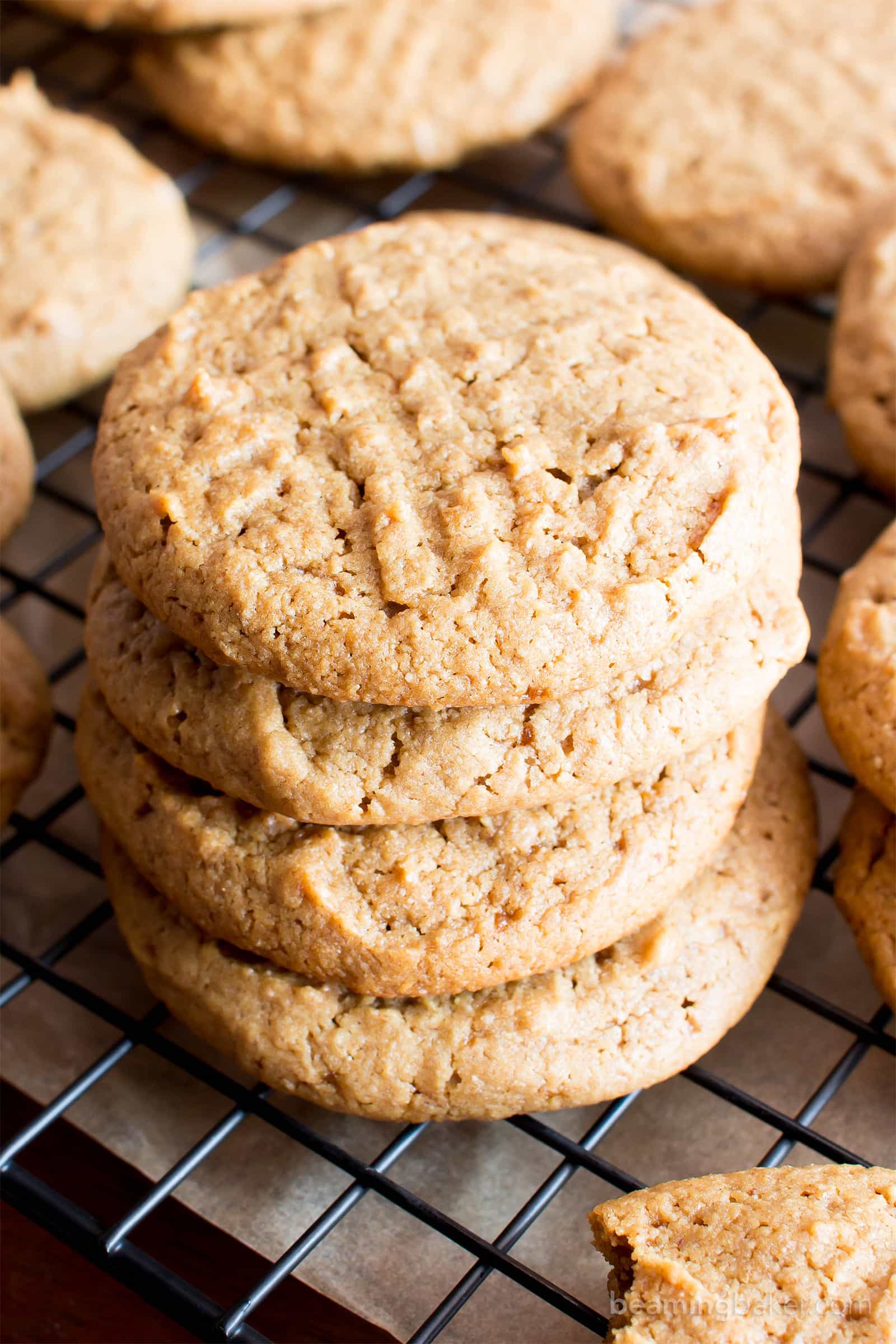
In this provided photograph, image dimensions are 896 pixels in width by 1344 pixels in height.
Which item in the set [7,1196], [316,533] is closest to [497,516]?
[316,533]

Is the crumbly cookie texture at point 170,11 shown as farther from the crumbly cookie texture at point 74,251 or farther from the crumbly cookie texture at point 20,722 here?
the crumbly cookie texture at point 20,722

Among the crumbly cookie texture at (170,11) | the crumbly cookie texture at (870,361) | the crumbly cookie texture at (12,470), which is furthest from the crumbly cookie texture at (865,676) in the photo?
the crumbly cookie texture at (170,11)

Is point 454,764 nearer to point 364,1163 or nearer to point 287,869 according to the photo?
point 287,869

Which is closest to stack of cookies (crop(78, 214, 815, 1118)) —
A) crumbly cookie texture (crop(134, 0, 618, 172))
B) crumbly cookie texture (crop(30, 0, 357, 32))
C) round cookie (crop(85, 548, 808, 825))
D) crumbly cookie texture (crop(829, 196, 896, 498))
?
round cookie (crop(85, 548, 808, 825))

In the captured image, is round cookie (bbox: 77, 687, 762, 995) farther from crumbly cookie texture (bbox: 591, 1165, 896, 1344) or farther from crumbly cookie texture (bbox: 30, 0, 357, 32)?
crumbly cookie texture (bbox: 30, 0, 357, 32)

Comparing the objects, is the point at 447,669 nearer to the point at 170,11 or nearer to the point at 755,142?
the point at 755,142
